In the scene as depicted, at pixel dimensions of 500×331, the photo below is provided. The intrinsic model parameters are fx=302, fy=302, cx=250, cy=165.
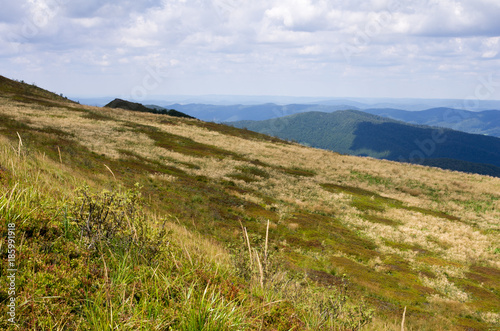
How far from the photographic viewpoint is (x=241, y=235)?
15.5m

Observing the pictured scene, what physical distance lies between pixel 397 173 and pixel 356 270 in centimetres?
4998

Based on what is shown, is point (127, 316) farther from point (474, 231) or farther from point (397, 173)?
point (397, 173)

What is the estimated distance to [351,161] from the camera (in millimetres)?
68500

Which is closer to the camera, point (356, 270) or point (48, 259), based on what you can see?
point (48, 259)

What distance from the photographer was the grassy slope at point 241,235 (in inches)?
151

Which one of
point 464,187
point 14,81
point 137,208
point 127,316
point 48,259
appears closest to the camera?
point 127,316

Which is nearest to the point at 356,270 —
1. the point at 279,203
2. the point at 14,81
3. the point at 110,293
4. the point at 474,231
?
the point at 279,203

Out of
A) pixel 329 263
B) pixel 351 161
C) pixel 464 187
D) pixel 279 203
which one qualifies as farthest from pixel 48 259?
pixel 351 161

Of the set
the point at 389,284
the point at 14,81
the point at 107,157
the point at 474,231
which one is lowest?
the point at 474,231

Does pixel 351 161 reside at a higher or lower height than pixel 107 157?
lower

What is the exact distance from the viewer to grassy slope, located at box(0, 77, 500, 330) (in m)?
3.85

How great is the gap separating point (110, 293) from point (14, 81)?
10172 centimetres

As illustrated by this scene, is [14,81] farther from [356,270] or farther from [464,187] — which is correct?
[464,187]

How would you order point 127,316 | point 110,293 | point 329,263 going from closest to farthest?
point 127,316
point 110,293
point 329,263
